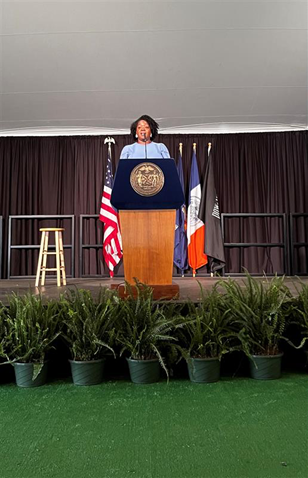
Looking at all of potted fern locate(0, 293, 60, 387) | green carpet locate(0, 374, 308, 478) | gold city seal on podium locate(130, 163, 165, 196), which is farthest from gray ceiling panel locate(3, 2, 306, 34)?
green carpet locate(0, 374, 308, 478)

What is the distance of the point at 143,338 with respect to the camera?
1.70m

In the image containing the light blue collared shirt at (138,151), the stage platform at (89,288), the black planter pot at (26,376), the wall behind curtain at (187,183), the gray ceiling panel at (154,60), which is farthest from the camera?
the wall behind curtain at (187,183)

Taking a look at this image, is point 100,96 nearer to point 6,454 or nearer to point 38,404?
point 38,404

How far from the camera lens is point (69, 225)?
5.94 metres

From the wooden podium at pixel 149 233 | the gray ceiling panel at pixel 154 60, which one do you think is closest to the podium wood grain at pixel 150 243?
the wooden podium at pixel 149 233

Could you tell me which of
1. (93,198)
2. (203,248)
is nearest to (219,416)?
(203,248)

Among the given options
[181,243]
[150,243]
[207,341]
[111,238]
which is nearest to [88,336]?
[207,341]

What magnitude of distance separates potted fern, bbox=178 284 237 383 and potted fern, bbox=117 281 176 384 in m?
0.09

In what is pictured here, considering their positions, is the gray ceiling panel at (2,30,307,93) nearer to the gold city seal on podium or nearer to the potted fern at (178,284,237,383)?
the gold city seal on podium

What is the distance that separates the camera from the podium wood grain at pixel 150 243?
88.8 inches

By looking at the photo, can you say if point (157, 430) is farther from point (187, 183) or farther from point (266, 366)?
point (187, 183)

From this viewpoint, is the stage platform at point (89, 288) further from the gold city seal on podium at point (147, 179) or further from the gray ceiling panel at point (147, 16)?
the gray ceiling panel at point (147, 16)

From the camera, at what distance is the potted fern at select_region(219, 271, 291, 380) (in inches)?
66.6

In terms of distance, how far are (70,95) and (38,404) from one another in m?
4.25
